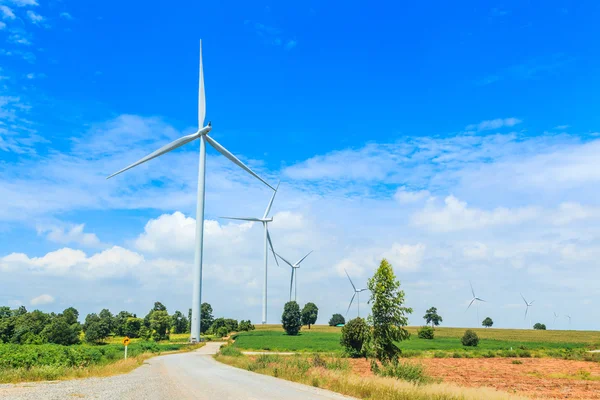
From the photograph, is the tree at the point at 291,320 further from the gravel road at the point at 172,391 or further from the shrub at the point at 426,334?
the gravel road at the point at 172,391

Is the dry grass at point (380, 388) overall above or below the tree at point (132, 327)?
above

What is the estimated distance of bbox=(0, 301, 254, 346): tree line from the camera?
100 m

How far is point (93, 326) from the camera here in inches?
4722

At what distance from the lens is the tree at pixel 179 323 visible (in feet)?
552

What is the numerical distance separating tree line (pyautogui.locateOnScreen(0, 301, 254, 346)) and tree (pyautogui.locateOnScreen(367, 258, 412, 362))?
73.8 m

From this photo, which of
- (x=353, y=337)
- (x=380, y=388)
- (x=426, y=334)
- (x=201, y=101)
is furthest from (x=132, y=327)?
(x=380, y=388)

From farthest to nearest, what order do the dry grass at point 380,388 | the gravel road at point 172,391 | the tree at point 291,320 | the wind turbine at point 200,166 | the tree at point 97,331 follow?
the tree at point 291,320, the tree at point 97,331, the wind turbine at point 200,166, the gravel road at point 172,391, the dry grass at point 380,388

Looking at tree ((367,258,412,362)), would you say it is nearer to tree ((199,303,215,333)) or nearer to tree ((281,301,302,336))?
tree ((281,301,302,336))

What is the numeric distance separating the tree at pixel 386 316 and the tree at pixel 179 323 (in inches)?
5783

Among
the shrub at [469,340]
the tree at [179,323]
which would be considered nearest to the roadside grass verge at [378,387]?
the shrub at [469,340]

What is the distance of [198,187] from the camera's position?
73.8m

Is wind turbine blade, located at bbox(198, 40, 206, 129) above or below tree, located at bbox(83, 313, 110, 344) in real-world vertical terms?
above

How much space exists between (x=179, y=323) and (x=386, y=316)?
14972 cm

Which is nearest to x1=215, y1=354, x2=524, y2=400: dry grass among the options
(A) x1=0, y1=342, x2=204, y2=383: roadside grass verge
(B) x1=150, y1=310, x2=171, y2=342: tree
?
(A) x1=0, y1=342, x2=204, y2=383: roadside grass verge
